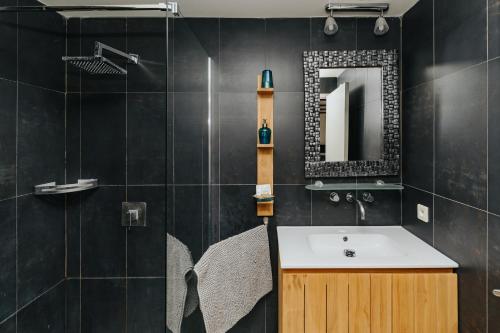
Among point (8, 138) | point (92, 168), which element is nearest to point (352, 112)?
point (92, 168)

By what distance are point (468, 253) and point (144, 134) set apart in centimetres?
182

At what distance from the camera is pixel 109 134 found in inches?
69.4

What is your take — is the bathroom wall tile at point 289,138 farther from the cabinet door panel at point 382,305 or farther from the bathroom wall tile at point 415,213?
the cabinet door panel at point 382,305

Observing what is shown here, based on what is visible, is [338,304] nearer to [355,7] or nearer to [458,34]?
[458,34]

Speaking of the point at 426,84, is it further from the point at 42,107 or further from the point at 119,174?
the point at 42,107

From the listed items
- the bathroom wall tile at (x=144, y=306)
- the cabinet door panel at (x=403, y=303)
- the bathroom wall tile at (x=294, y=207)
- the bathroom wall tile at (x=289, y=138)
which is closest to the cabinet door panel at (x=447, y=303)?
the cabinet door panel at (x=403, y=303)

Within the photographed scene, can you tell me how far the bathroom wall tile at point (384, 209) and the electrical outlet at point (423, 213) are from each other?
228mm

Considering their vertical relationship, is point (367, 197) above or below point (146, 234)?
above

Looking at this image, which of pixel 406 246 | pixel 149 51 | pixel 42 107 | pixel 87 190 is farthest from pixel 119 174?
pixel 406 246

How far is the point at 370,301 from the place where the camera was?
1328 millimetres

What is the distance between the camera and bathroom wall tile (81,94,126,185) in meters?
1.75

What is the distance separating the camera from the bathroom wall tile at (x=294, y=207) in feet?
6.26

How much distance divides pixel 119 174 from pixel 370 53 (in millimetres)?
1802

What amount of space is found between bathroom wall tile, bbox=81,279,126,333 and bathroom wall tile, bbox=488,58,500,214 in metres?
A: 2.00
